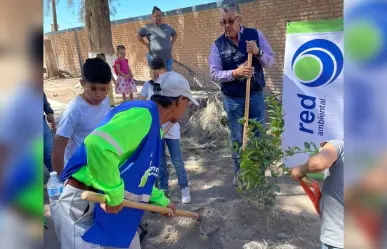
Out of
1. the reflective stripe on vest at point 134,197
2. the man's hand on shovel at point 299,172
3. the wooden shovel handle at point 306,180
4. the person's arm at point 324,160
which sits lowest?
the reflective stripe on vest at point 134,197

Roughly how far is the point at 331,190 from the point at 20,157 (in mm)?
1493

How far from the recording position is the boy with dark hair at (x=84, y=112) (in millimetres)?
2387

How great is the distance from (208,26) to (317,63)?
781cm

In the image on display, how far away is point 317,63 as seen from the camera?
12.3ft

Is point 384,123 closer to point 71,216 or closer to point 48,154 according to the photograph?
point 71,216

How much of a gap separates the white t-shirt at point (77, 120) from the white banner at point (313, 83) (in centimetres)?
221

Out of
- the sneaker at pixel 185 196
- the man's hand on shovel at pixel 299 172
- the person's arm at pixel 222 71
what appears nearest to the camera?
the man's hand on shovel at pixel 299 172

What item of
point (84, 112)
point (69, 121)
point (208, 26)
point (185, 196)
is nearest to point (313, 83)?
point (185, 196)

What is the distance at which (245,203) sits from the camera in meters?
3.40

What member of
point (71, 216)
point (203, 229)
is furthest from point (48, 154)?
point (71, 216)

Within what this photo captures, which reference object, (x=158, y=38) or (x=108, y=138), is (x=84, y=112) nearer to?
(x=108, y=138)

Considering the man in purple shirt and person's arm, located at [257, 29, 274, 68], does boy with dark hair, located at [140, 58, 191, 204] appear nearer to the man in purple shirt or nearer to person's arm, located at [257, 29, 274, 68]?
the man in purple shirt

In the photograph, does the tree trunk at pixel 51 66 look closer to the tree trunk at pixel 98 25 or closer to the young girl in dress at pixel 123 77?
the young girl in dress at pixel 123 77

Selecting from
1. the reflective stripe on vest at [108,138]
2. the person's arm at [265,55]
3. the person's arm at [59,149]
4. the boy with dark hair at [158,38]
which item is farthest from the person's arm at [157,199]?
the boy with dark hair at [158,38]
